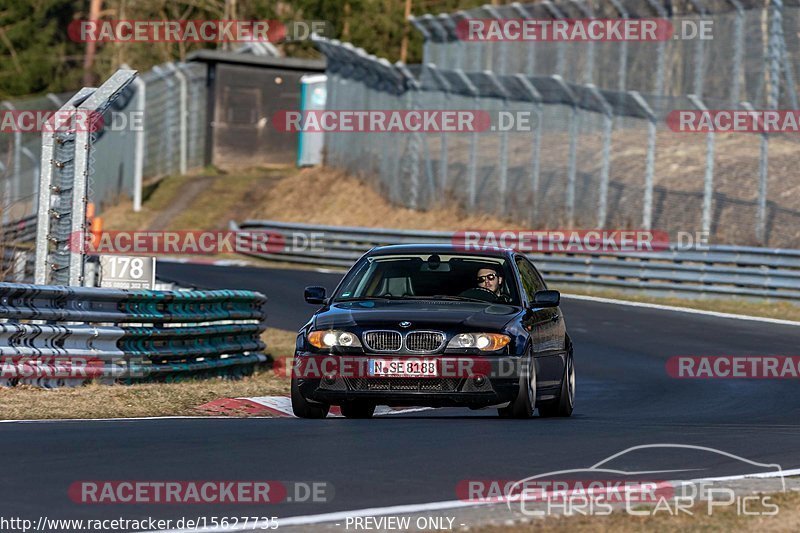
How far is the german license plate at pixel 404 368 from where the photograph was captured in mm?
11609

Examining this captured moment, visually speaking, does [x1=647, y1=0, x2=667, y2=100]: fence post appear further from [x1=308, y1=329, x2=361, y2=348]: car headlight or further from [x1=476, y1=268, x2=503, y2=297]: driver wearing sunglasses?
[x1=308, y1=329, x2=361, y2=348]: car headlight

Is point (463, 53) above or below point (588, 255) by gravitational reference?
above

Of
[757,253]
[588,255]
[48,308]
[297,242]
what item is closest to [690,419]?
[48,308]

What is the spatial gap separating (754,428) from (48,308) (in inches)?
242

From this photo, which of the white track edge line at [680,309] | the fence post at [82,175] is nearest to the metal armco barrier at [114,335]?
the fence post at [82,175]

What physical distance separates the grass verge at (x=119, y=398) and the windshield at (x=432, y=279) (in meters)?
1.73

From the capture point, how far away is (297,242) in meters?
36.6

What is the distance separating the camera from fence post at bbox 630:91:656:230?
2966cm

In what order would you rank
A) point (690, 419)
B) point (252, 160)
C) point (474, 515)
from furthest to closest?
1. point (252, 160)
2. point (690, 419)
3. point (474, 515)

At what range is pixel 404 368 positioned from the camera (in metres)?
11.6

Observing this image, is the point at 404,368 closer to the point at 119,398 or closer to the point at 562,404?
the point at 562,404

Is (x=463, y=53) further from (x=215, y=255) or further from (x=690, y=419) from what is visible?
(x=690, y=419)

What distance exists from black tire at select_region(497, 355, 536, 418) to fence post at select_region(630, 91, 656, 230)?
18056 mm

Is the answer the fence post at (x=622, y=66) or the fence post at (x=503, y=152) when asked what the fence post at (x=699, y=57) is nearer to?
the fence post at (x=622, y=66)
